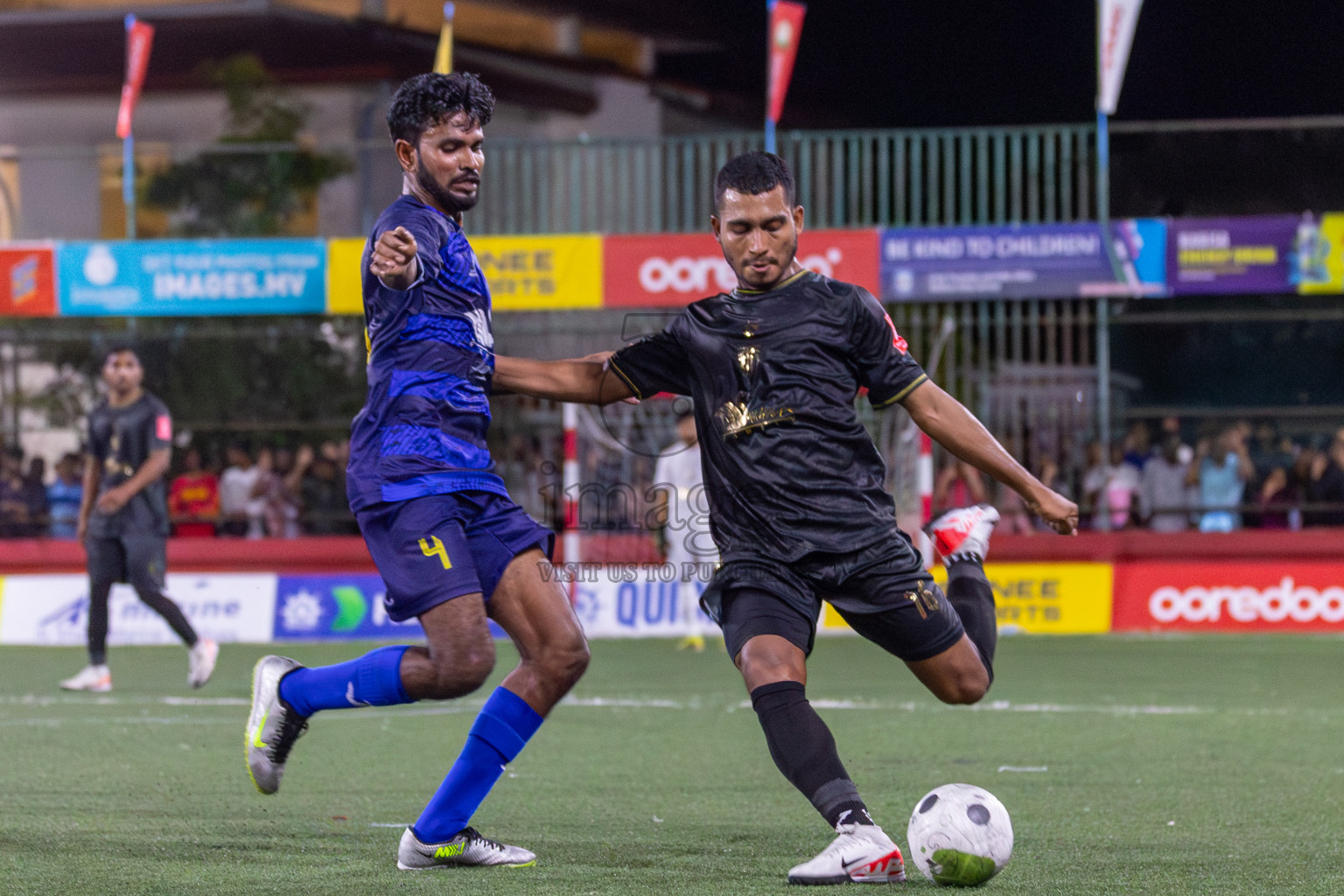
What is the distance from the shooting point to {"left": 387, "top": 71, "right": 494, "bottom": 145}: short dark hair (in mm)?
4793

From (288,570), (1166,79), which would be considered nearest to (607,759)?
(288,570)

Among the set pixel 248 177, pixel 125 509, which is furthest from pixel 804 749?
pixel 248 177

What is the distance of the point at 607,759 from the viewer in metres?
7.32

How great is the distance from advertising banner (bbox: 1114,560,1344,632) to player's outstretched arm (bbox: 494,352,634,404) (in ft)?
35.1

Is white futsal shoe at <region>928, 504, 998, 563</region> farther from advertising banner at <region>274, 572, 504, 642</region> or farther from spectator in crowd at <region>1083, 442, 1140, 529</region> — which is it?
spectator in crowd at <region>1083, 442, 1140, 529</region>

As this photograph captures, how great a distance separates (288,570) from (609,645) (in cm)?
370

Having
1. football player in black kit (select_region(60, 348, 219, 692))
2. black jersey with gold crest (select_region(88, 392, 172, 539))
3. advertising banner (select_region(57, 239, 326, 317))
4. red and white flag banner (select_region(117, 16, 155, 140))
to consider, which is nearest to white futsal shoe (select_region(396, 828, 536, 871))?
football player in black kit (select_region(60, 348, 219, 692))

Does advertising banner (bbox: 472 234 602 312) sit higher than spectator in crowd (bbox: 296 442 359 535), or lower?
higher

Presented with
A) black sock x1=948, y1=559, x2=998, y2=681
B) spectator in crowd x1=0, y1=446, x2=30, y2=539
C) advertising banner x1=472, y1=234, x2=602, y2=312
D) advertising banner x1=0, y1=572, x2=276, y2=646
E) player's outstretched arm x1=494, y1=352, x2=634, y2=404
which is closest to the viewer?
player's outstretched arm x1=494, y1=352, x2=634, y2=404

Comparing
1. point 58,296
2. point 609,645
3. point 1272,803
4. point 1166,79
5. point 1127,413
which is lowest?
point 609,645

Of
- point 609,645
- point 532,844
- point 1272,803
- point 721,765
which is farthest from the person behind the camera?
point 609,645

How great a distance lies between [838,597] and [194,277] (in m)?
12.6

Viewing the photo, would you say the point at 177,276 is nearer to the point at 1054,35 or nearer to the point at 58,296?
the point at 58,296

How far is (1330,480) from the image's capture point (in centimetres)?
1542
